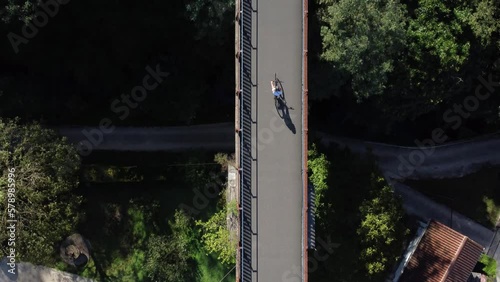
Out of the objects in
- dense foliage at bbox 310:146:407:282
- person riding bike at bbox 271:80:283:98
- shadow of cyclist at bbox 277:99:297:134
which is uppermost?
person riding bike at bbox 271:80:283:98

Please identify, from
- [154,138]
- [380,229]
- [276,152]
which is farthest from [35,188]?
[380,229]

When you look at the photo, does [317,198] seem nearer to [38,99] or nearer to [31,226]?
[31,226]

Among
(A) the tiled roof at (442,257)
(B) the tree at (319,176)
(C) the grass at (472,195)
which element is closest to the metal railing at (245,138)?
(B) the tree at (319,176)

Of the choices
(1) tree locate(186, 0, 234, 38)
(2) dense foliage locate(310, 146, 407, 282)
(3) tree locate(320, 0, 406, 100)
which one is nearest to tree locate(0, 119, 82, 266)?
(1) tree locate(186, 0, 234, 38)

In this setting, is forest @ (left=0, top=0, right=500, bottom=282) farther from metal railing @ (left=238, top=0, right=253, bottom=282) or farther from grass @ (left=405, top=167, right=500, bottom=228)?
grass @ (left=405, top=167, right=500, bottom=228)
